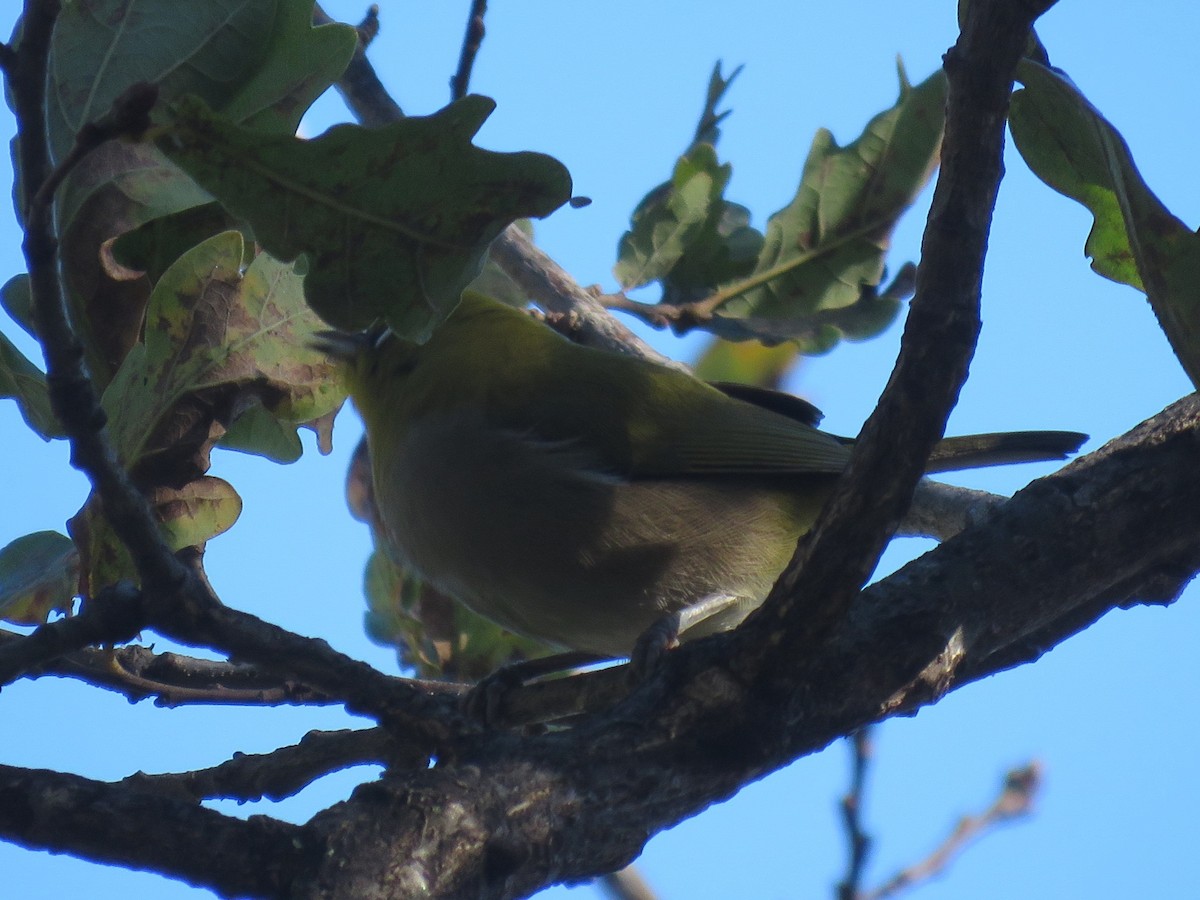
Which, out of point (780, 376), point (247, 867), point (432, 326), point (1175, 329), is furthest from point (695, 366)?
point (247, 867)

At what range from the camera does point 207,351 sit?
9.37 ft

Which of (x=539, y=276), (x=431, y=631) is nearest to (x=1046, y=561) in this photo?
(x=539, y=276)

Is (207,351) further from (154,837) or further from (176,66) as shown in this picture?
(154,837)

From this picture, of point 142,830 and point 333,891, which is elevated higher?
point 142,830

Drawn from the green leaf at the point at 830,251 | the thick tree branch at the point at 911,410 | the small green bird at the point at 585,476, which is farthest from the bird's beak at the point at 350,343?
the thick tree branch at the point at 911,410

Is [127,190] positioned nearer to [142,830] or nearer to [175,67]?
[175,67]

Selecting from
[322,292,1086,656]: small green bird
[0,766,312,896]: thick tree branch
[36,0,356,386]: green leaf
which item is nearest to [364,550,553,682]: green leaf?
[322,292,1086,656]: small green bird

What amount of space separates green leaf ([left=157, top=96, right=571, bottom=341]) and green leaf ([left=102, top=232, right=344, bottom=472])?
2.14ft

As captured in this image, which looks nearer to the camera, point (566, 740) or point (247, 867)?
point (247, 867)

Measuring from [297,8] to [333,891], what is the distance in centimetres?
200

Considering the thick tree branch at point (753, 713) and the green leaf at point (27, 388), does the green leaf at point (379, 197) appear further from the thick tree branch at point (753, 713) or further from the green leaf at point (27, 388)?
the green leaf at point (27, 388)

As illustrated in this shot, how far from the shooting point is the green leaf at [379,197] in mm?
2078

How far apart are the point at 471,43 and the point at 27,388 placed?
2.00 meters

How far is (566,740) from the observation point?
2.15 meters
